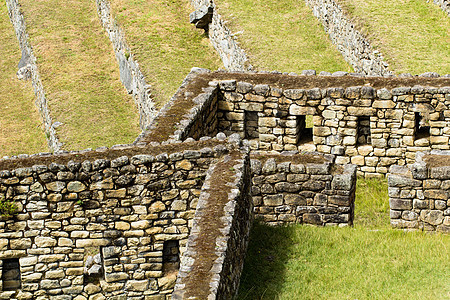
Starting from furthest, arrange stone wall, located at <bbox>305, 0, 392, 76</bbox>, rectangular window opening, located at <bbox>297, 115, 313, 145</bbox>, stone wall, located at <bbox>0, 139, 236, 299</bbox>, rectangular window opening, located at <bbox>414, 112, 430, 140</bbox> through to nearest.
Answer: stone wall, located at <bbox>305, 0, 392, 76</bbox> < rectangular window opening, located at <bbox>297, 115, 313, 145</bbox> < rectangular window opening, located at <bbox>414, 112, 430, 140</bbox> < stone wall, located at <bbox>0, 139, 236, 299</bbox>

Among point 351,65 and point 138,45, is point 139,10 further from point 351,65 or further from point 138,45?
point 351,65

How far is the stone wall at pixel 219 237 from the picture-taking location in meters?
9.84

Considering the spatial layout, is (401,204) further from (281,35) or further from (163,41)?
(163,41)

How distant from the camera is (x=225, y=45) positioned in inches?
1189

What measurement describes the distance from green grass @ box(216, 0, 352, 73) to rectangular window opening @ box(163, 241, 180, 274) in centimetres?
1438

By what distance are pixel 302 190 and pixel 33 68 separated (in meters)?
23.9

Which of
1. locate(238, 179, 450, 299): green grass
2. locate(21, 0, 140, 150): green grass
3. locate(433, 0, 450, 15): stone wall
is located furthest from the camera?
locate(21, 0, 140, 150): green grass

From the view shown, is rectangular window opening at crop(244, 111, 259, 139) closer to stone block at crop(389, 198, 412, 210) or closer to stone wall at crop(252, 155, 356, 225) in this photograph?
stone wall at crop(252, 155, 356, 225)

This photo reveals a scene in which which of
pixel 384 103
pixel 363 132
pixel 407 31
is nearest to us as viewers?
pixel 384 103

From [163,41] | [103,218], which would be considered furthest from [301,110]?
[163,41]

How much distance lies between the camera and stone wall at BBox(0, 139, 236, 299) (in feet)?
39.4

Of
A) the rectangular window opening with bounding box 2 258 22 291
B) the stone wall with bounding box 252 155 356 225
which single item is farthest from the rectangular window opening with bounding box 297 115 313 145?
the rectangular window opening with bounding box 2 258 22 291

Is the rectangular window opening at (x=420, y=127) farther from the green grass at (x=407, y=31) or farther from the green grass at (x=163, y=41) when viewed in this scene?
the green grass at (x=163, y=41)

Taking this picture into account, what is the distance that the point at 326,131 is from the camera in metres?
18.0
